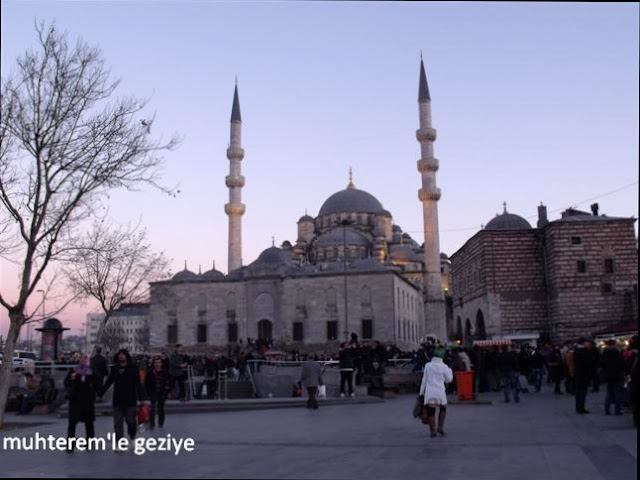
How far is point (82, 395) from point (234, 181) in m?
44.7

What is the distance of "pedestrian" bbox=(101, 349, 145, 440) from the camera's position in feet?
26.8

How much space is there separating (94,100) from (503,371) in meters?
9.60

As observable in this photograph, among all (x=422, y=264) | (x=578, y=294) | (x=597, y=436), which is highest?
(x=422, y=264)

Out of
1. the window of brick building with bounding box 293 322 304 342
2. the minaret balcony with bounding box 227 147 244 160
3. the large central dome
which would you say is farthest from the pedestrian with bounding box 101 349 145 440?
the large central dome

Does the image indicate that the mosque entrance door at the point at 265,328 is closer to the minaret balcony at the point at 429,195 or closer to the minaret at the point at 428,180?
the minaret at the point at 428,180

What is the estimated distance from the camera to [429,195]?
165 feet

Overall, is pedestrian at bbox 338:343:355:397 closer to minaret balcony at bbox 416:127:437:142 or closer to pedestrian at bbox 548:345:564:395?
pedestrian at bbox 548:345:564:395

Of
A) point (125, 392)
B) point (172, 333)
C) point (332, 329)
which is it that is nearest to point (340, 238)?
point (332, 329)

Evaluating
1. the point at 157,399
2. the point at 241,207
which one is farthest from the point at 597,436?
the point at 241,207

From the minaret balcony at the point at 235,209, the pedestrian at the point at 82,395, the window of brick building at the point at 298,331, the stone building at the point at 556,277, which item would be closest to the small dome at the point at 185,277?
the minaret balcony at the point at 235,209

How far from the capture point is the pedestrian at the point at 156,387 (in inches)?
412

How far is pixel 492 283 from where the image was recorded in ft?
124

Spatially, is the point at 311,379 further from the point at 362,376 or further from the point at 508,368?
the point at 362,376

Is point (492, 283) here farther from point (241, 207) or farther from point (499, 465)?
point (499, 465)
